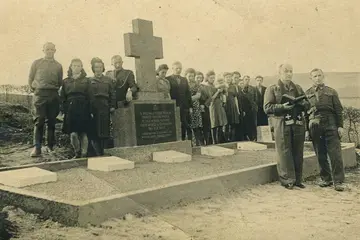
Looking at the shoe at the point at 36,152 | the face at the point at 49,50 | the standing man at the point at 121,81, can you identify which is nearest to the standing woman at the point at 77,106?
the face at the point at 49,50

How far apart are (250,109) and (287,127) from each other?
173 inches

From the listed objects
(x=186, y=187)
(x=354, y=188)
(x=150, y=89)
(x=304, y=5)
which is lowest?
(x=354, y=188)

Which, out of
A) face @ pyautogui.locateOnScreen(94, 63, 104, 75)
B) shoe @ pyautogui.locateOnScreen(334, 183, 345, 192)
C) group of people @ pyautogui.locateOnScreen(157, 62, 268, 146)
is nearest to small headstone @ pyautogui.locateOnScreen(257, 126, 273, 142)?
group of people @ pyautogui.locateOnScreen(157, 62, 268, 146)

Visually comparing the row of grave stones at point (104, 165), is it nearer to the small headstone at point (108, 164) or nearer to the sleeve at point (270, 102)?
the small headstone at point (108, 164)

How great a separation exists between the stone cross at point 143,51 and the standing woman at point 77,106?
1100 mm

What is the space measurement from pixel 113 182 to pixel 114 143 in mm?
2479

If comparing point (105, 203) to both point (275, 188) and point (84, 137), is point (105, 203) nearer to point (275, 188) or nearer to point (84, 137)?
point (275, 188)

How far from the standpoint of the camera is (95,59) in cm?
710

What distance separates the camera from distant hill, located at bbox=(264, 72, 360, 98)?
10969mm

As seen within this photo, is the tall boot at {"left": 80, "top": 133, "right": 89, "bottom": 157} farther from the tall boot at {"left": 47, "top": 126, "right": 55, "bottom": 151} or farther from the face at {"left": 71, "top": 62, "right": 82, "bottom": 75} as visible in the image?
the face at {"left": 71, "top": 62, "right": 82, "bottom": 75}

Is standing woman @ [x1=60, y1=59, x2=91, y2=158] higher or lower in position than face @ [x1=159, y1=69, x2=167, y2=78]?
lower

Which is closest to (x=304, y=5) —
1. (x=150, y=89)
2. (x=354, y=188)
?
(x=150, y=89)

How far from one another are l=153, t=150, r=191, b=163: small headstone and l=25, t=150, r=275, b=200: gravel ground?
0.16 metres

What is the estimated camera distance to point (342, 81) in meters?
11.3
